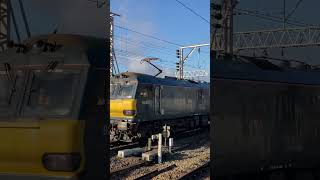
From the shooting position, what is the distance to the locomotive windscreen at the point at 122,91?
2009 cm

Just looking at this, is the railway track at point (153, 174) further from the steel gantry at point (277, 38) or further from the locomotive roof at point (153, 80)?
the locomotive roof at point (153, 80)

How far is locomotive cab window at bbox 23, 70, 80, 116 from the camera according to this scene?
3416 millimetres

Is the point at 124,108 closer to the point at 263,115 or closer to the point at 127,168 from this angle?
the point at 127,168

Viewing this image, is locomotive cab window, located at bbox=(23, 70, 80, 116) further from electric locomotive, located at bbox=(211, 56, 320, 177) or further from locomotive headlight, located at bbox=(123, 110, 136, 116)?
locomotive headlight, located at bbox=(123, 110, 136, 116)

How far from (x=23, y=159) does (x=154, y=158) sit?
10.3 meters

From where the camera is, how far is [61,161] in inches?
129

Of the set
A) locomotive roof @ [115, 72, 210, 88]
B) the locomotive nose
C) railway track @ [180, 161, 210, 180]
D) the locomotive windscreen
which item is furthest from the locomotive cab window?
locomotive roof @ [115, 72, 210, 88]

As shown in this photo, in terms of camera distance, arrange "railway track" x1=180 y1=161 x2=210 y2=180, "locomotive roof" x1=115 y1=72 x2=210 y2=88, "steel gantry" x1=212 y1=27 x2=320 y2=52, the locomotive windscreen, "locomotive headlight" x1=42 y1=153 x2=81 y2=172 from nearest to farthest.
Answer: "steel gantry" x1=212 y1=27 x2=320 y2=52 < "locomotive headlight" x1=42 y1=153 x2=81 y2=172 < "railway track" x1=180 y1=161 x2=210 y2=180 < the locomotive windscreen < "locomotive roof" x1=115 y1=72 x2=210 y2=88

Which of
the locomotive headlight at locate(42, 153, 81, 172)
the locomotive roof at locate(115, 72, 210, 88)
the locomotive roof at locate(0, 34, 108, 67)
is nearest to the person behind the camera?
the locomotive headlight at locate(42, 153, 81, 172)

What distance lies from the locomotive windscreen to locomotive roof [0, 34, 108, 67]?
1654 cm

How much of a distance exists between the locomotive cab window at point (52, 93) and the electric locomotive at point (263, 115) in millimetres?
1173

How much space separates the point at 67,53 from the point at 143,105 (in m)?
17.1

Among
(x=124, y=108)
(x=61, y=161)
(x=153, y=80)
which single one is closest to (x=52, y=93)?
(x=61, y=161)

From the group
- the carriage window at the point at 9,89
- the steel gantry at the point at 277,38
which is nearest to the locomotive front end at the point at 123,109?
the carriage window at the point at 9,89
